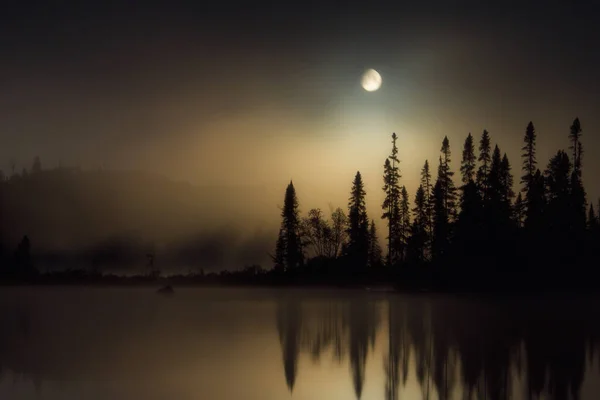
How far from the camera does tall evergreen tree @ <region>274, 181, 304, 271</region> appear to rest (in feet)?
269

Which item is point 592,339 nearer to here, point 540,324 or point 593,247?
point 540,324

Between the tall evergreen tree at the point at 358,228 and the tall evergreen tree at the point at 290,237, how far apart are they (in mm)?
7274

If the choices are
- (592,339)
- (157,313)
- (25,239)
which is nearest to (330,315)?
(157,313)

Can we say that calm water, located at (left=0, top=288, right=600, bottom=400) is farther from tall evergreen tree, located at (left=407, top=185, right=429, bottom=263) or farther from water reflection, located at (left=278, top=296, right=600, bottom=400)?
tall evergreen tree, located at (left=407, top=185, right=429, bottom=263)

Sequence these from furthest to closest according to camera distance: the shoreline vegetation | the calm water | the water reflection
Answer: the shoreline vegetation, the water reflection, the calm water

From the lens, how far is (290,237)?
84188 mm

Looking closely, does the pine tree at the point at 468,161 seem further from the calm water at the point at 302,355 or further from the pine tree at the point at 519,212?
the calm water at the point at 302,355

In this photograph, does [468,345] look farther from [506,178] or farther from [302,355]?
[506,178]

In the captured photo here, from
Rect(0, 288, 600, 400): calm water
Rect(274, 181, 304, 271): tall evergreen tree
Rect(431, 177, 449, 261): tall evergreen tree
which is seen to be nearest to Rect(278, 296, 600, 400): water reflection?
Rect(0, 288, 600, 400): calm water

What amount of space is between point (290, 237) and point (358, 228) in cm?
964

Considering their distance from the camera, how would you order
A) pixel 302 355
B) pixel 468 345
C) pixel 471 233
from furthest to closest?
pixel 471 233 → pixel 468 345 → pixel 302 355

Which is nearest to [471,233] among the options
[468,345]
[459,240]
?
[459,240]

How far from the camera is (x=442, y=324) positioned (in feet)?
103

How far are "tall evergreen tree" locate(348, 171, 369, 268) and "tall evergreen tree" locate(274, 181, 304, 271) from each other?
7274mm
